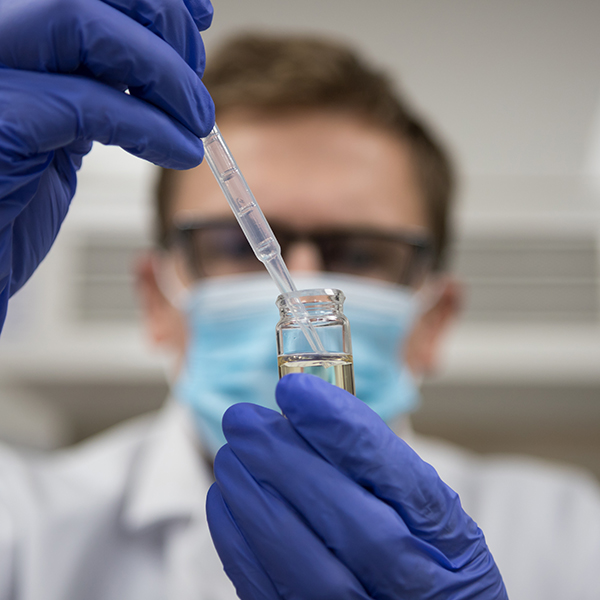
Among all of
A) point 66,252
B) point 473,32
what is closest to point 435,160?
point 473,32

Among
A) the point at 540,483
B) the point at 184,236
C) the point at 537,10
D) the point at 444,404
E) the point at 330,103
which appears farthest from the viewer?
the point at 444,404

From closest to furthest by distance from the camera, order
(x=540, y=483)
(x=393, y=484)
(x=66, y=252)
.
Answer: (x=393, y=484)
(x=540, y=483)
(x=66, y=252)

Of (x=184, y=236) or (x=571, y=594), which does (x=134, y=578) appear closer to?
(x=184, y=236)

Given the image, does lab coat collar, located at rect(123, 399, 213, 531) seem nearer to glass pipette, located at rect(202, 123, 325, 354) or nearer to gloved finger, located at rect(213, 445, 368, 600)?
gloved finger, located at rect(213, 445, 368, 600)

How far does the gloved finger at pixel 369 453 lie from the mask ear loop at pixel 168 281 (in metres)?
0.78

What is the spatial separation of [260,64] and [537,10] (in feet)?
3.36

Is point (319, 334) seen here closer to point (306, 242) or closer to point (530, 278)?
point (306, 242)

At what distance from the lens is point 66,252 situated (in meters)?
2.12

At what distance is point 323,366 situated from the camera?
536 millimetres

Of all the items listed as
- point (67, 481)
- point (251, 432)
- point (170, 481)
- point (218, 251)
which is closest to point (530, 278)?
point (218, 251)

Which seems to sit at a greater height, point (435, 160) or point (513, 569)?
point (435, 160)

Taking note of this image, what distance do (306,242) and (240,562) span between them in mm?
726

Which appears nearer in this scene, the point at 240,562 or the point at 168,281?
the point at 240,562

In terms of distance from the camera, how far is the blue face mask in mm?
952
